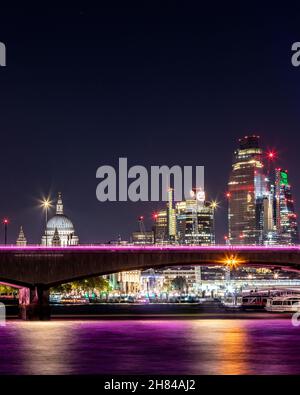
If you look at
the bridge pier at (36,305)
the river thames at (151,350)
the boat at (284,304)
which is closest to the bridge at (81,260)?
the bridge pier at (36,305)

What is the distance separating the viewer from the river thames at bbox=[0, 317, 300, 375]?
6034 centimetres

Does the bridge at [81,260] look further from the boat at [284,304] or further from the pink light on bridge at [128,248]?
the boat at [284,304]

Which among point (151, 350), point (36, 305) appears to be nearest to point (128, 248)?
point (36, 305)

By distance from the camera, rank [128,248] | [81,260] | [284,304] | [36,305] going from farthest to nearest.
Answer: [284,304] < [128,248] < [81,260] < [36,305]

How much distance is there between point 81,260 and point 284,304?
43862mm

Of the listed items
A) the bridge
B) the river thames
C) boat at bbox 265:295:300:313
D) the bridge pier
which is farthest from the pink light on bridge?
the river thames

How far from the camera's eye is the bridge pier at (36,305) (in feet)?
445

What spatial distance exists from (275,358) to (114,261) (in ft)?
246

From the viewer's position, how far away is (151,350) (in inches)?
2921

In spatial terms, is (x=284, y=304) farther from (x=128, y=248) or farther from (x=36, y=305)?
(x=36, y=305)
